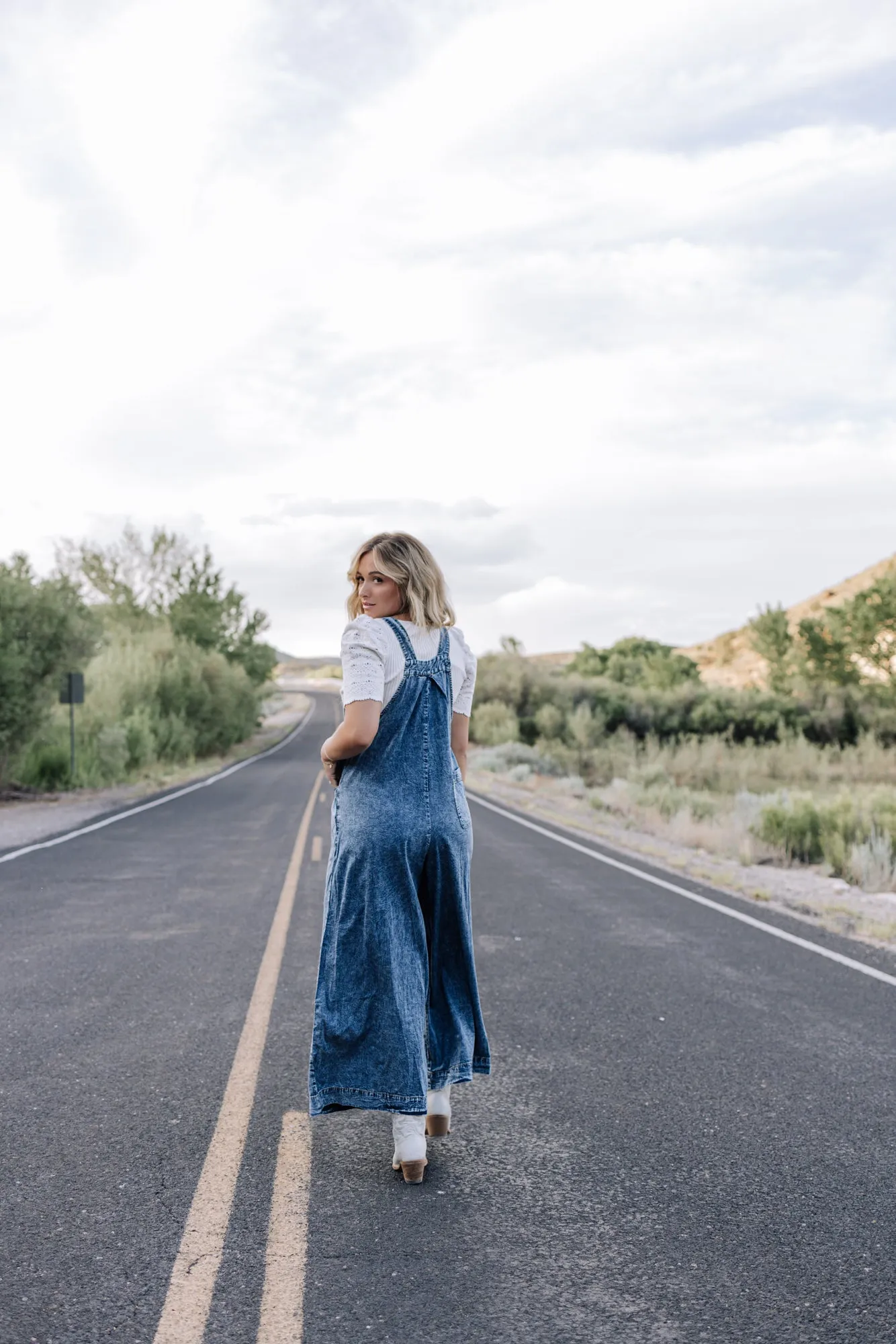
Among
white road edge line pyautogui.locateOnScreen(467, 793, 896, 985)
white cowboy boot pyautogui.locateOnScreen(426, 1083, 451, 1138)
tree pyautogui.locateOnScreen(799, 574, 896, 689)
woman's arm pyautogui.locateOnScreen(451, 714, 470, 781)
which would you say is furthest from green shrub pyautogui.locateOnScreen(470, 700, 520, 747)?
woman's arm pyautogui.locateOnScreen(451, 714, 470, 781)

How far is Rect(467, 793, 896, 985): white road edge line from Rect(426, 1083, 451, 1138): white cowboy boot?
4024 millimetres

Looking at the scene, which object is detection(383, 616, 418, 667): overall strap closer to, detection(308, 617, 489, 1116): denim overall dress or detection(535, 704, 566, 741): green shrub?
detection(308, 617, 489, 1116): denim overall dress

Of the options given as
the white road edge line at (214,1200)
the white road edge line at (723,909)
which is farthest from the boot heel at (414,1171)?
the white road edge line at (723,909)

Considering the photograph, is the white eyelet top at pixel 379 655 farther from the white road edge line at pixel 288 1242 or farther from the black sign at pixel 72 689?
the black sign at pixel 72 689

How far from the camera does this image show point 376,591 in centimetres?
376

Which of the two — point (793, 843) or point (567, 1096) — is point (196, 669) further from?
point (567, 1096)

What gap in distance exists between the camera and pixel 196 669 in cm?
3947

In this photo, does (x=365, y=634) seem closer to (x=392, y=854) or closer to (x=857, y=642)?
(x=392, y=854)

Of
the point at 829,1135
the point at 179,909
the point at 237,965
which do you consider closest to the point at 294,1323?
the point at 829,1135

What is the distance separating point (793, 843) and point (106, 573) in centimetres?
3840

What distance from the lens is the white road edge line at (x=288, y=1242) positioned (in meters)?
2.79

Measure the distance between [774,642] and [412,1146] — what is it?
54.2m

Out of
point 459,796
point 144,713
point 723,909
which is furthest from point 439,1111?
point 144,713

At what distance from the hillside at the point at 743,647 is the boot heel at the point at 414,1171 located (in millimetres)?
77632
